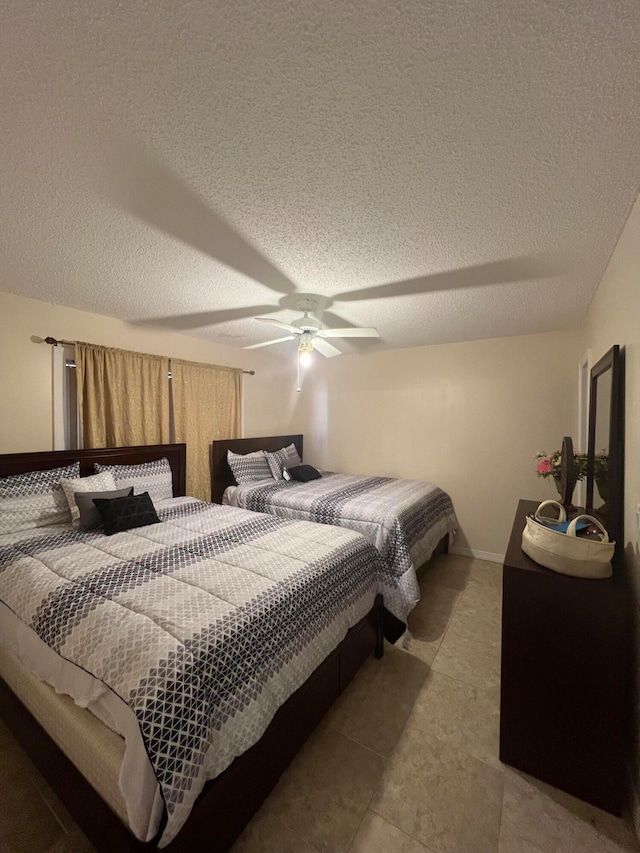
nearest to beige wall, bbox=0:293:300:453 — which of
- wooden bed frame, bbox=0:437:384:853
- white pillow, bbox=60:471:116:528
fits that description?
white pillow, bbox=60:471:116:528

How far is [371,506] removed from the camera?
2.80m

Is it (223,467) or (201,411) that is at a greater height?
(201,411)

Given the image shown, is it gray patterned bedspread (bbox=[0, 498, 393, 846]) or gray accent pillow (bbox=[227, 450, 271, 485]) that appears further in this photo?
gray accent pillow (bbox=[227, 450, 271, 485])

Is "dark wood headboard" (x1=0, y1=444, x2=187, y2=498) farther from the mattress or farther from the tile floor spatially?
the tile floor

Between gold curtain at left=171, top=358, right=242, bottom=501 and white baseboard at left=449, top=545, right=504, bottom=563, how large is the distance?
2.92 meters

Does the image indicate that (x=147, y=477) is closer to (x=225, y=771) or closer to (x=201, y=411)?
(x=201, y=411)

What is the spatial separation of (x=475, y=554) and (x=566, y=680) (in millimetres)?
2505

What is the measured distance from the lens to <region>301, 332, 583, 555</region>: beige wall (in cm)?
332

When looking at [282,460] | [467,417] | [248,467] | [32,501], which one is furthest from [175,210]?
[467,417]

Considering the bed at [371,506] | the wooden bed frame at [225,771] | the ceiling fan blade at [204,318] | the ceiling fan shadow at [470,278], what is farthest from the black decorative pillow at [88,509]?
the ceiling fan shadow at [470,278]

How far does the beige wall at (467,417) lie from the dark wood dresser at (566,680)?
2.35 meters

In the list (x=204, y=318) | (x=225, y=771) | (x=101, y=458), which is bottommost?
(x=225, y=771)

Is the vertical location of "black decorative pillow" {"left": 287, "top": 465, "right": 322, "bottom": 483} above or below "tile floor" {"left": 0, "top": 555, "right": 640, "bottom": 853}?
above

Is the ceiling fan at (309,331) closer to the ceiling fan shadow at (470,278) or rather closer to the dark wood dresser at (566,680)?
the ceiling fan shadow at (470,278)
